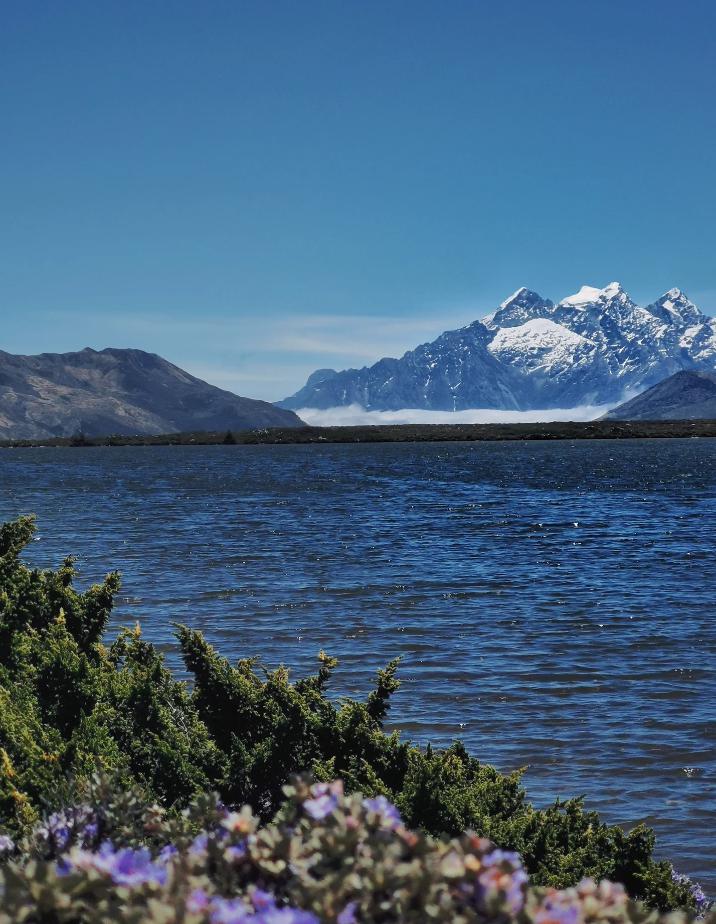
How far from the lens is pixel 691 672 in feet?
59.5

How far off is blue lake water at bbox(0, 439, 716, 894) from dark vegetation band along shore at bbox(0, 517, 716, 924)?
4.22 meters

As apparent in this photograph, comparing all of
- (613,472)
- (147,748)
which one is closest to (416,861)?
(147,748)

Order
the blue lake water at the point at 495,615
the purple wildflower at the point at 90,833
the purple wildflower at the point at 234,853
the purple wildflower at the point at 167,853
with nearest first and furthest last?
the purple wildflower at the point at 234,853 → the purple wildflower at the point at 167,853 → the purple wildflower at the point at 90,833 → the blue lake water at the point at 495,615

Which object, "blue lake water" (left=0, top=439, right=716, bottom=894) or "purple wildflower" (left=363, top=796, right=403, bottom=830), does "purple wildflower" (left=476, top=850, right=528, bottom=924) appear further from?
"blue lake water" (left=0, top=439, right=716, bottom=894)

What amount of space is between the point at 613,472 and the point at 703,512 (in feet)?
206

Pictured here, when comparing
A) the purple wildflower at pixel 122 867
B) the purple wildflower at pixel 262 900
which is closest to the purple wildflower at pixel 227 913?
the purple wildflower at pixel 262 900

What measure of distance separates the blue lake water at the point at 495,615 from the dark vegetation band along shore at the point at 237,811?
4.22 m

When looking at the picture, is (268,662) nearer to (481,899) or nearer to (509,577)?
(509,577)

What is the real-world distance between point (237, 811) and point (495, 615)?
705 inches

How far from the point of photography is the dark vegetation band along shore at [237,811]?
9.27 ft

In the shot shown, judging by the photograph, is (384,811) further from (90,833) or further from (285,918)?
(90,833)

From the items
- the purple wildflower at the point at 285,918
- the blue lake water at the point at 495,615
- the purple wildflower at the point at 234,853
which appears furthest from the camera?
the blue lake water at the point at 495,615

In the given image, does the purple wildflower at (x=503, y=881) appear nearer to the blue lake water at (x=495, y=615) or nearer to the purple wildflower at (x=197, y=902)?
the purple wildflower at (x=197, y=902)

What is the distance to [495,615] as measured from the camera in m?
24.5
